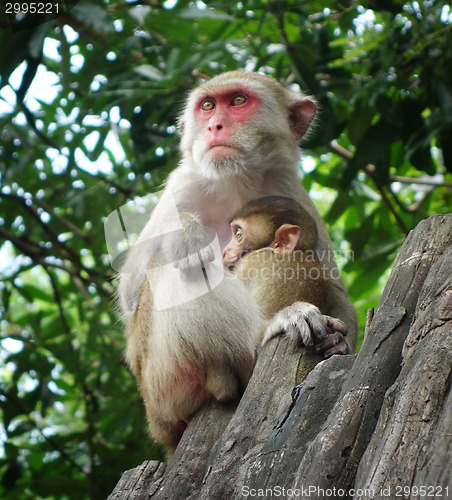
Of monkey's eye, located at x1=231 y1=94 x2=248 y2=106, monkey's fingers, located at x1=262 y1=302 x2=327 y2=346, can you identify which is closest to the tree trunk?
monkey's fingers, located at x1=262 y1=302 x2=327 y2=346

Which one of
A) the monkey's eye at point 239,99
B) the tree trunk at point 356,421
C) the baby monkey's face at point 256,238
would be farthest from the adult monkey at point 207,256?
the tree trunk at point 356,421

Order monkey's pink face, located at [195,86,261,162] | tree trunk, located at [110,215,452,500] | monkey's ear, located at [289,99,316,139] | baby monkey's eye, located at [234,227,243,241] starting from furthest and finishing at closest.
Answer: monkey's ear, located at [289,99,316,139]
monkey's pink face, located at [195,86,261,162]
baby monkey's eye, located at [234,227,243,241]
tree trunk, located at [110,215,452,500]

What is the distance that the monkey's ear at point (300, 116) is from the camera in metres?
4.79

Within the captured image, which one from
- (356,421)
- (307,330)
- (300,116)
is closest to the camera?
(356,421)

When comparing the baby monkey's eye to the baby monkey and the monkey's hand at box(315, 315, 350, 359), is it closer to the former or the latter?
the baby monkey

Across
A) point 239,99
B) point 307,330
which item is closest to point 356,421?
point 307,330

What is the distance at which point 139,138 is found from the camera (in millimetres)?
5496

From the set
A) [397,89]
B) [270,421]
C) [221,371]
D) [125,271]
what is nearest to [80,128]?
[125,271]

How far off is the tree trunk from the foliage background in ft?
7.32

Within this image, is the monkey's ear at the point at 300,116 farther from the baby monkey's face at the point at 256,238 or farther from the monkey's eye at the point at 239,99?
the baby monkey's face at the point at 256,238

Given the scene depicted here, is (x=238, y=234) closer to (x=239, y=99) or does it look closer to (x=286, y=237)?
(x=286, y=237)

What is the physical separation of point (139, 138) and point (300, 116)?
1.39 meters

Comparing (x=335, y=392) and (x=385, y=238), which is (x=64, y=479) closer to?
(x=385, y=238)

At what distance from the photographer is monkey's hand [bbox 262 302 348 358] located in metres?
3.24
